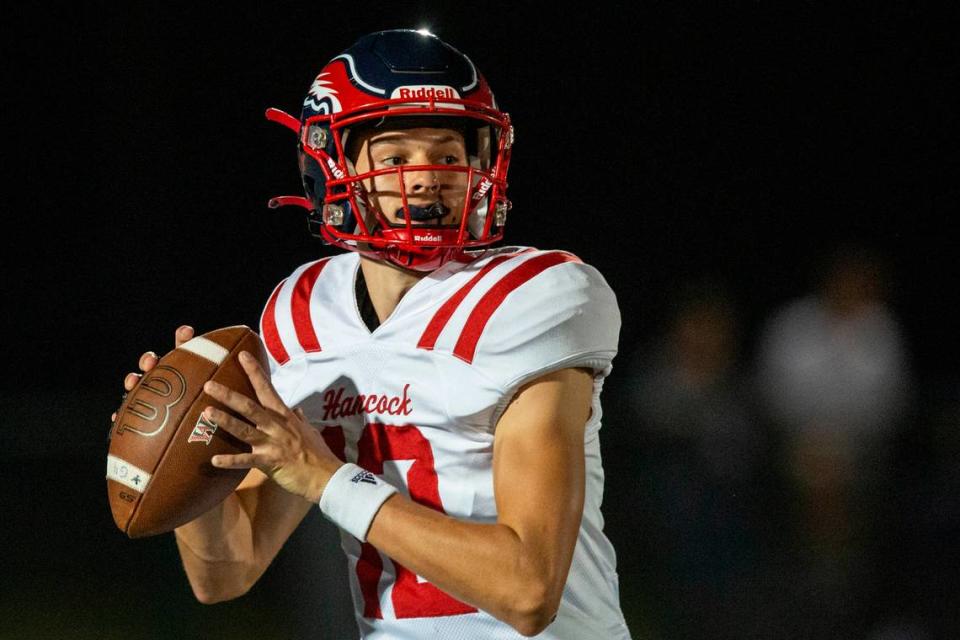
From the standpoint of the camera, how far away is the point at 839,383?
527 centimetres

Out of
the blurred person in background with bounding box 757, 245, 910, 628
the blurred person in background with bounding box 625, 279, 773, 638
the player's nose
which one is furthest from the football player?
the blurred person in background with bounding box 757, 245, 910, 628

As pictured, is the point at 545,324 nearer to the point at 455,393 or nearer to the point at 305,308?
the point at 455,393

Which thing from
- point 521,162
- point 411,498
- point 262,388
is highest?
point 262,388

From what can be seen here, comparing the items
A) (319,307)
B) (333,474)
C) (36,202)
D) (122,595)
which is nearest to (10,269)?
(36,202)

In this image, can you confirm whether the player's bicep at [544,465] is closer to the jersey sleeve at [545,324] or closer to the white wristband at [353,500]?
the jersey sleeve at [545,324]

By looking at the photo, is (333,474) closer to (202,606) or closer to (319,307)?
(319,307)

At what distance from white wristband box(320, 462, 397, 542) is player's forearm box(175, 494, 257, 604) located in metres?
0.37

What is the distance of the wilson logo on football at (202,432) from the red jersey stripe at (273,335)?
0.34m

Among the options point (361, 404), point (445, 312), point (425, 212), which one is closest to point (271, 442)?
point (361, 404)

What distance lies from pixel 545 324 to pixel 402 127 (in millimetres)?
479

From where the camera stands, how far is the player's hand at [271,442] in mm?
1498

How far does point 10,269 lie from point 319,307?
427cm

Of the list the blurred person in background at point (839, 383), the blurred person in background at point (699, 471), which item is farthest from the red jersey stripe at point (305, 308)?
the blurred person in background at point (839, 383)

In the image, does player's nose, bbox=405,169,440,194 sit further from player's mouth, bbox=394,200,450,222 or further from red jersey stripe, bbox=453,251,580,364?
red jersey stripe, bbox=453,251,580,364
